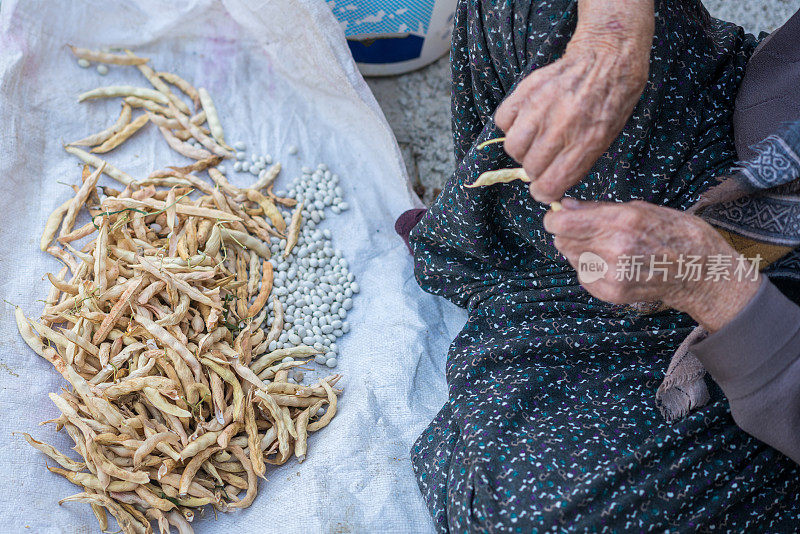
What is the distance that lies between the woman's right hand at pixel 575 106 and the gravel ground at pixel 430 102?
1.37 meters

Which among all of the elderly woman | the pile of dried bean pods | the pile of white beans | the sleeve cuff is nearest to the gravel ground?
the pile of white beans

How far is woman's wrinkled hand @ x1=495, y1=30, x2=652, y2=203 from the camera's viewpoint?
42.3 inches

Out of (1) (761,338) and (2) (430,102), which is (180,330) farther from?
(2) (430,102)

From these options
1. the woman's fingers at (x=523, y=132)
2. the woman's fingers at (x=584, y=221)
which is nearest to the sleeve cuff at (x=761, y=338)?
the woman's fingers at (x=584, y=221)

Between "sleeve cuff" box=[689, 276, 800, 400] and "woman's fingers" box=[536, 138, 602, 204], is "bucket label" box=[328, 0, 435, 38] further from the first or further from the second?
"sleeve cuff" box=[689, 276, 800, 400]

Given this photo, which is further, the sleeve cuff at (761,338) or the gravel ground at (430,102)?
the gravel ground at (430,102)

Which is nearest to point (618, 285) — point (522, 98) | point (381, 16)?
point (522, 98)

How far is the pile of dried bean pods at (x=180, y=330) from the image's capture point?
59.5 inches

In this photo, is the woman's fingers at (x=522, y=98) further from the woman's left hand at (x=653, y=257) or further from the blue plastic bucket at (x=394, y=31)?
the blue plastic bucket at (x=394, y=31)

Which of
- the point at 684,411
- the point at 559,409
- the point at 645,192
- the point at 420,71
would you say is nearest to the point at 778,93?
the point at 645,192

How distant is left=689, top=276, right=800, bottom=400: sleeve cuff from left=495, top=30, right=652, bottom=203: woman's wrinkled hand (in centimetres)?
36

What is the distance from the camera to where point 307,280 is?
1.96 meters

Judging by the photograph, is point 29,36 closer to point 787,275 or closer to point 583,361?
point 583,361

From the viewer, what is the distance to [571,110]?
107 centimetres
